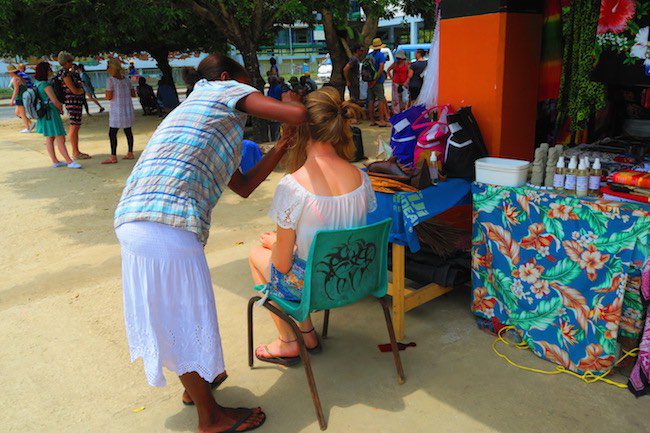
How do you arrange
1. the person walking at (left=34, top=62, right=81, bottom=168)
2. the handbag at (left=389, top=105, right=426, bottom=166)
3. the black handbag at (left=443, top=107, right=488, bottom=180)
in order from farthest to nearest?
the person walking at (left=34, top=62, right=81, bottom=168) → the handbag at (left=389, top=105, right=426, bottom=166) → the black handbag at (left=443, top=107, right=488, bottom=180)

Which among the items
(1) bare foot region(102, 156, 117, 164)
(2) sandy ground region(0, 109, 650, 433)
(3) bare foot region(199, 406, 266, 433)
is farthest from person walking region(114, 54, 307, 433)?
(1) bare foot region(102, 156, 117, 164)

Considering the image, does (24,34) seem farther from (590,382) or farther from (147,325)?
(590,382)

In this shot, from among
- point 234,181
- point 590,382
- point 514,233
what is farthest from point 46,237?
point 590,382

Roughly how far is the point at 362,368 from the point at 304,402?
42 centimetres

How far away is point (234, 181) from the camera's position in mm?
2490

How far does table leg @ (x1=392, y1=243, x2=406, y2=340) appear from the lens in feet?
9.95

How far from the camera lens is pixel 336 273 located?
2.35 m

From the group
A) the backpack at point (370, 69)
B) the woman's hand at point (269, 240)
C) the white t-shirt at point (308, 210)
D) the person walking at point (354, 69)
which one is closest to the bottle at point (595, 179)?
the white t-shirt at point (308, 210)

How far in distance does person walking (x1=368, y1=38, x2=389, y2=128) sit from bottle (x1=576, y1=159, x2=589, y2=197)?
884cm

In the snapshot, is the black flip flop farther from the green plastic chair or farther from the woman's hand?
the woman's hand

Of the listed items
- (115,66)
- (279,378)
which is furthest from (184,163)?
(115,66)

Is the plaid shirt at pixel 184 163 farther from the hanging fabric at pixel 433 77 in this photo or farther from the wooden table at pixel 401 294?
the hanging fabric at pixel 433 77

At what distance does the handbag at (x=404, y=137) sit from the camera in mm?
3600

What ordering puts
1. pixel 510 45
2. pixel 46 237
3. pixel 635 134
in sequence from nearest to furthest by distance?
pixel 510 45, pixel 635 134, pixel 46 237
